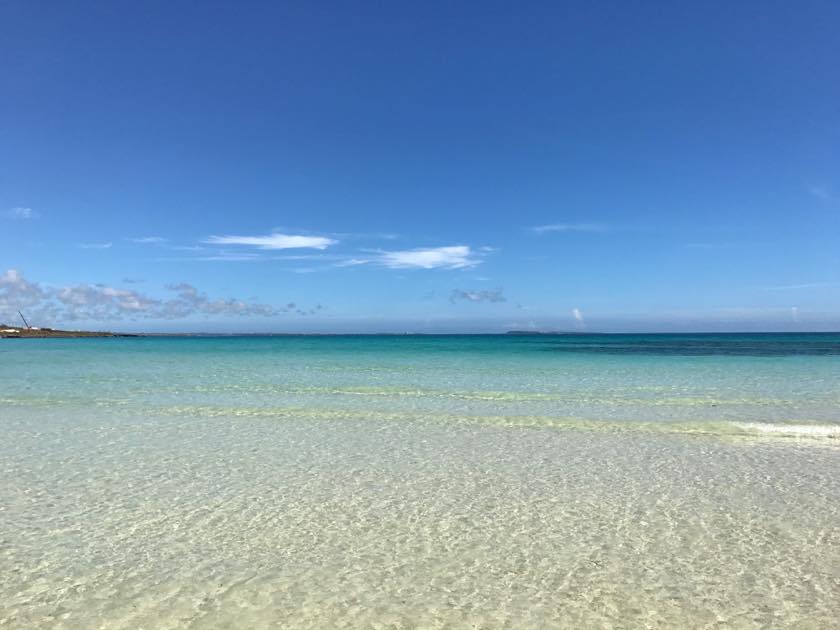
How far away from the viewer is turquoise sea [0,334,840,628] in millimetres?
4984

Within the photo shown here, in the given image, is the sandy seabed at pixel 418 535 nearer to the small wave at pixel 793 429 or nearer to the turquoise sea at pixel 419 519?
the turquoise sea at pixel 419 519

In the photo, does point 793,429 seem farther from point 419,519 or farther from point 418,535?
point 418,535

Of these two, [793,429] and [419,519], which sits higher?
[793,429]

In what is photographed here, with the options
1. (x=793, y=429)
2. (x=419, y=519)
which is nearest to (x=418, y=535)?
(x=419, y=519)

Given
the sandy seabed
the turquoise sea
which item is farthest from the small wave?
the sandy seabed

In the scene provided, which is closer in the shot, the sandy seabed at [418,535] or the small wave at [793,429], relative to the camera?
the sandy seabed at [418,535]

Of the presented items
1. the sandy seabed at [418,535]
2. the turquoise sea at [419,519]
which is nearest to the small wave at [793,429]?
the turquoise sea at [419,519]

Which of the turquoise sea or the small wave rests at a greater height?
the small wave

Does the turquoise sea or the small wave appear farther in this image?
the small wave

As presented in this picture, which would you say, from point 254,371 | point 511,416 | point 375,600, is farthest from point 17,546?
point 254,371

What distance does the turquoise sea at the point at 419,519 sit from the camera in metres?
4.98

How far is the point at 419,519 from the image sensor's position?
7.17m

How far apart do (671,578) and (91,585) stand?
224 inches

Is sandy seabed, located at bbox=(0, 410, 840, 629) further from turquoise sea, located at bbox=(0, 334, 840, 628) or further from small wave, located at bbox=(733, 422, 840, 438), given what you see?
small wave, located at bbox=(733, 422, 840, 438)
